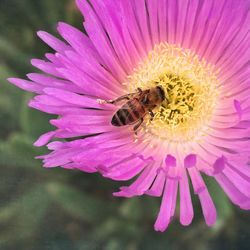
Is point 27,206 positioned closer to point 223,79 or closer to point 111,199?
point 111,199

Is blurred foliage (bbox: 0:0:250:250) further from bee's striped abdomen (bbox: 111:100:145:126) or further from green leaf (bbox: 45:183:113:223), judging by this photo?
bee's striped abdomen (bbox: 111:100:145:126)

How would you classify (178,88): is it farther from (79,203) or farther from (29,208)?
(29,208)

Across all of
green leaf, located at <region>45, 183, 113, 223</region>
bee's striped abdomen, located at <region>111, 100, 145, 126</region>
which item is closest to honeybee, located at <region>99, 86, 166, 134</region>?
bee's striped abdomen, located at <region>111, 100, 145, 126</region>

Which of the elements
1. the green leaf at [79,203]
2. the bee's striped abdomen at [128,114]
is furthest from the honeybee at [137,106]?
the green leaf at [79,203]

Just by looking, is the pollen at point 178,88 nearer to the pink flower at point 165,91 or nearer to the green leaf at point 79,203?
the pink flower at point 165,91

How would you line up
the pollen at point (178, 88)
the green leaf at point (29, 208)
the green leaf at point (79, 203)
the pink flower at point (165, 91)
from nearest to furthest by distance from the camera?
the pink flower at point (165, 91), the pollen at point (178, 88), the green leaf at point (79, 203), the green leaf at point (29, 208)

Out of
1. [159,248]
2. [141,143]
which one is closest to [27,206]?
[159,248]

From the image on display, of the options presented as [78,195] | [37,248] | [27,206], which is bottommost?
[37,248]
